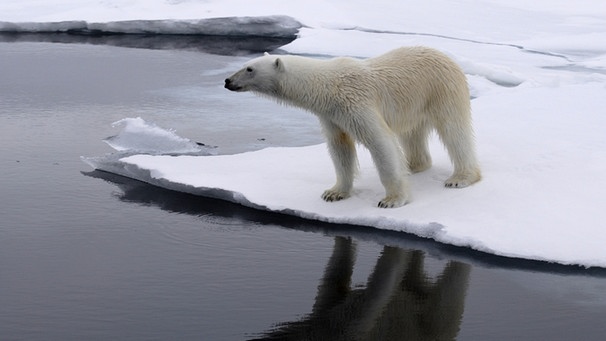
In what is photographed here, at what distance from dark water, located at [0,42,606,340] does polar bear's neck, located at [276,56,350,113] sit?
2.56 feet

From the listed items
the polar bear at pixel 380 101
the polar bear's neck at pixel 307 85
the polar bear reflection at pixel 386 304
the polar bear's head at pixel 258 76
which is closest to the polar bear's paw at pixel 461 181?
the polar bear at pixel 380 101

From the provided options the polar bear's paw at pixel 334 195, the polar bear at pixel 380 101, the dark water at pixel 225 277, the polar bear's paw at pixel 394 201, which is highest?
the polar bear at pixel 380 101

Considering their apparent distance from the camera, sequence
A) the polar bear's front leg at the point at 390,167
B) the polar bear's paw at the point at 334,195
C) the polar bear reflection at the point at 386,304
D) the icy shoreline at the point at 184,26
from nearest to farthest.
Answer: the polar bear reflection at the point at 386,304 < the polar bear's front leg at the point at 390,167 < the polar bear's paw at the point at 334,195 < the icy shoreline at the point at 184,26

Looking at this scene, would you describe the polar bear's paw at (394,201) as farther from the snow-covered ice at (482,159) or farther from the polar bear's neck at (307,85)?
the polar bear's neck at (307,85)

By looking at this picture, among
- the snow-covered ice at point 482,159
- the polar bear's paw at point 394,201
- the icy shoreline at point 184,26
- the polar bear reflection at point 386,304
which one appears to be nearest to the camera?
the polar bear reflection at point 386,304

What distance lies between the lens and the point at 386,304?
4336mm

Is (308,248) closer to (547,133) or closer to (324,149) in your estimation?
(324,149)

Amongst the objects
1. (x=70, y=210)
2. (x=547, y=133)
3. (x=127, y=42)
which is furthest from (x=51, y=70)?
(x=547, y=133)

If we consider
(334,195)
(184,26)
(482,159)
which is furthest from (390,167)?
(184,26)

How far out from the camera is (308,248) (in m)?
5.16

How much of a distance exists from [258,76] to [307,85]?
313 millimetres

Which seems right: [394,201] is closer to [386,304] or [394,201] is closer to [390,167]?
[390,167]

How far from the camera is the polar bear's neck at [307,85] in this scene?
5.45 m

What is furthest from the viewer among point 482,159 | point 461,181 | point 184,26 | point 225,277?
point 184,26
